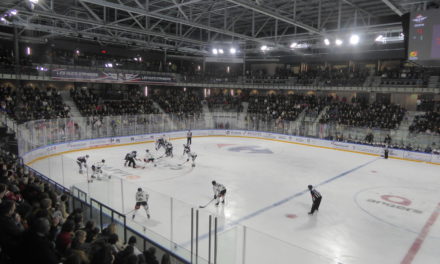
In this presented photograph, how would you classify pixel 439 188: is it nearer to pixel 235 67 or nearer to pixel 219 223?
pixel 219 223

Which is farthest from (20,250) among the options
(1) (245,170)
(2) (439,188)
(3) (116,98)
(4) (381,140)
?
(3) (116,98)

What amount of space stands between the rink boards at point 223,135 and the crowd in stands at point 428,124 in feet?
9.28

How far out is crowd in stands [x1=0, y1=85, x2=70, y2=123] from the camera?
1912cm

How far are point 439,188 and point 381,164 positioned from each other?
4.62 metres

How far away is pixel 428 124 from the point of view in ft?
71.8

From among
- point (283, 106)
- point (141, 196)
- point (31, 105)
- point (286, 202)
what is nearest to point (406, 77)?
point (283, 106)

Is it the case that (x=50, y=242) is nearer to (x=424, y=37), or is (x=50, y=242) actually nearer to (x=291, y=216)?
(x=291, y=216)

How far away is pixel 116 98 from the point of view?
3244cm

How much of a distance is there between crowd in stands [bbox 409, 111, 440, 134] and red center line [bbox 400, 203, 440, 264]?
43.0 feet

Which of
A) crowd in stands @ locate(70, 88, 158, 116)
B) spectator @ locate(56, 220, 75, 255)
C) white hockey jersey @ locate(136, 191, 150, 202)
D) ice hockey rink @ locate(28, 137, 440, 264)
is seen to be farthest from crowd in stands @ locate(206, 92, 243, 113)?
spectator @ locate(56, 220, 75, 255)

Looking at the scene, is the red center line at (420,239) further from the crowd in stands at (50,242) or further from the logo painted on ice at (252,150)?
the logo painted on ice at (252,150)

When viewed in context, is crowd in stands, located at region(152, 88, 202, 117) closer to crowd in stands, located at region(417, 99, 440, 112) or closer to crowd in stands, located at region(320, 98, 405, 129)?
crowd in stands, located at region(320, 98, 405, 129)

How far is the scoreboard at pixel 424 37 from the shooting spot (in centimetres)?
1171

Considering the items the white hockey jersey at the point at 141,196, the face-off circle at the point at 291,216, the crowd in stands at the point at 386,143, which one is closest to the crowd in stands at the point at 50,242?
the white hockey jersey at the point at 141,196
